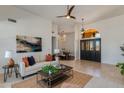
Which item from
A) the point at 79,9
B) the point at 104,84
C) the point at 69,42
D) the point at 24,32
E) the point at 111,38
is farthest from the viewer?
the point at 69,42

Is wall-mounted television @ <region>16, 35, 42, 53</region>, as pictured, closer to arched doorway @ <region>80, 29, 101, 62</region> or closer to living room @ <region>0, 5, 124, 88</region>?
living room @ <region>0, 5, 124, 88</region>

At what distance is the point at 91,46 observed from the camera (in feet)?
27.1

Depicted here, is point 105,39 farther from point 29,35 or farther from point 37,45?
point 29,35

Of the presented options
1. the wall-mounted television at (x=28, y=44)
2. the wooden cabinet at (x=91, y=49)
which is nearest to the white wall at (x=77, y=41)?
the wooden cabinet at (x=91, y=49)

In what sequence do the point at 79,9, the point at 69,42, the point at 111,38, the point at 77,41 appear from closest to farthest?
the point at 79,9, the point at 111,38, the point at 77,41, the point at 69,42

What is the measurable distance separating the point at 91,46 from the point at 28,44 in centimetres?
515

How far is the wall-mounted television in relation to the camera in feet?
17.2

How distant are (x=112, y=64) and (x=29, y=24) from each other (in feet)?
20.3

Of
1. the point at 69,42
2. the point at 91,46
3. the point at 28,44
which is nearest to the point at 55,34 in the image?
the point at 69,42

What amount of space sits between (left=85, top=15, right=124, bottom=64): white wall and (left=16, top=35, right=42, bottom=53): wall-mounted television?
4742 mm

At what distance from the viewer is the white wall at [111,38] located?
21.2 feet

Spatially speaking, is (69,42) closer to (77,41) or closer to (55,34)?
(77,41)

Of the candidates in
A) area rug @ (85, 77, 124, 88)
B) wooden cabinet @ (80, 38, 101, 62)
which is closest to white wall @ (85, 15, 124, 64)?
wooden cabinet @ (80, 38, 101, 62)
